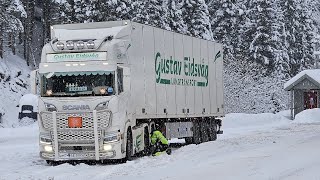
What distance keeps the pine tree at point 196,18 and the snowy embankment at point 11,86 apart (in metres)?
15.3

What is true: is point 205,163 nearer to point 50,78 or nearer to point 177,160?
point 177,160

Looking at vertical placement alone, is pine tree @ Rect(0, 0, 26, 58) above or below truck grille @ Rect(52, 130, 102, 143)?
above

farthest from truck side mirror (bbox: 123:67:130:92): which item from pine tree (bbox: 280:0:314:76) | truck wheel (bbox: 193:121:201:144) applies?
pine tree (bbox: 280:0:314:76)

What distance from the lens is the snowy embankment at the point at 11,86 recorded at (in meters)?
45.4

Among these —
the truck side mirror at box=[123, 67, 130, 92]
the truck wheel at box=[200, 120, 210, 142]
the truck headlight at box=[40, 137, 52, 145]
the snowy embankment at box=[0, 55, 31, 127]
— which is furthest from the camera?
the snowy embankment at box=[0, 55, 31, 127]

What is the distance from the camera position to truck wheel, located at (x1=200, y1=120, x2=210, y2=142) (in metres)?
25.4

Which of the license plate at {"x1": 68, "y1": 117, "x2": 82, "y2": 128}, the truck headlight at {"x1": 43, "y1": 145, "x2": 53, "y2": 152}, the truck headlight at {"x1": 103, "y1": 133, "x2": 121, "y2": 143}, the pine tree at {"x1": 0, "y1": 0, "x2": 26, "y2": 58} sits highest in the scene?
the pine tree at {"x1": 0, "y1": 0, "x2": 26, "y2": 58}

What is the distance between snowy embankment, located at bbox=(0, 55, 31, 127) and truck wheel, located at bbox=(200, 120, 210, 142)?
1990 centimetres

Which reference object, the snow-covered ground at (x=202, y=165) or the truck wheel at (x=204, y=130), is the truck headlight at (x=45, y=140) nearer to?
the snow-covered ground at (x=202, y=165)

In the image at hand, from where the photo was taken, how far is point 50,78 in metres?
17.6

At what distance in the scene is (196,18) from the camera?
55219mm

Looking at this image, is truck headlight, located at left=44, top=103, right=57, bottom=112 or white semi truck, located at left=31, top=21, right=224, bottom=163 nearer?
white semi truck, located at left=31, top=21, right=224, bottom=163

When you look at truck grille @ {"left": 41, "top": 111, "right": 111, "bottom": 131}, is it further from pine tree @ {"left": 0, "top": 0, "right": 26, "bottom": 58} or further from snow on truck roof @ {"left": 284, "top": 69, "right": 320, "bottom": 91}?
snow on truck roof @ {"left": 284, "top": 69, "right": 320, "bottom": 91}

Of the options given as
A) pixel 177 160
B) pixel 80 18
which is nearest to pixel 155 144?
pixel 177 160
